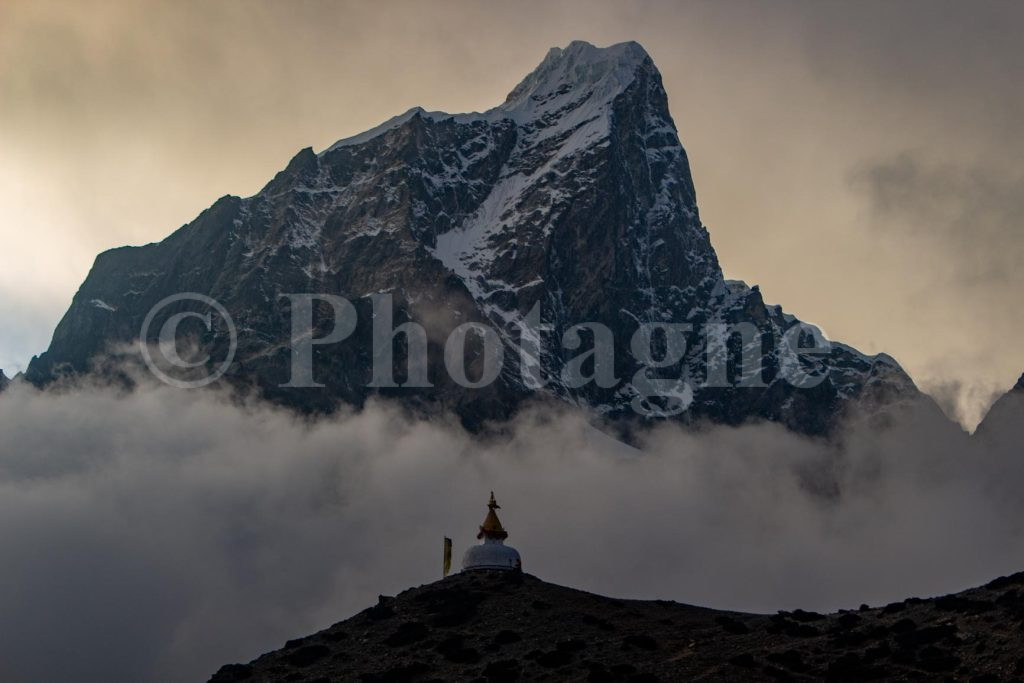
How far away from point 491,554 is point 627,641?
3211 cm

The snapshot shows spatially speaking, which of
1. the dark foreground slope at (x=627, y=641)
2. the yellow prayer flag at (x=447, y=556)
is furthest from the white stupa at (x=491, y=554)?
the yellow prayer flag at (x=447, y=556)

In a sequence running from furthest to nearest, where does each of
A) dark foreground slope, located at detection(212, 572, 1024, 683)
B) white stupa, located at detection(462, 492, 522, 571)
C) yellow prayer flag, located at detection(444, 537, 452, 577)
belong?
yellow prayer flag, located at detection(444, 537, 452, 577)
white stupa, located at detection(462, 492, 522, 571)
dark foreground slope, located at detection(212, 572, 1024, 683)

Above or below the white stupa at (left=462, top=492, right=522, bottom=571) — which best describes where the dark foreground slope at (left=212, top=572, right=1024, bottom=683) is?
below

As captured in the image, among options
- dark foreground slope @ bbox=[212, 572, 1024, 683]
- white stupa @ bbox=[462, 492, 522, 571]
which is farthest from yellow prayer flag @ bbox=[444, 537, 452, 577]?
dark foreground slope @ bbox=[212, 572, 1024, 683]

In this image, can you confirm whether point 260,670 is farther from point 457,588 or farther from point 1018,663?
point 1018,663

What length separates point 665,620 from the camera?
141m

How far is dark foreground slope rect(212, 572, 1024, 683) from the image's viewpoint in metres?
116

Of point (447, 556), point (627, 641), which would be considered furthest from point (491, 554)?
point (627, 641)

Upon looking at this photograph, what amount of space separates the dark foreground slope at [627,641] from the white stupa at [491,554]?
124 inches

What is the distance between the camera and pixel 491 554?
526ft

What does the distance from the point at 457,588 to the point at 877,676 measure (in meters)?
51.9

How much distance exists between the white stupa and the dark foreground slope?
3.15 metres

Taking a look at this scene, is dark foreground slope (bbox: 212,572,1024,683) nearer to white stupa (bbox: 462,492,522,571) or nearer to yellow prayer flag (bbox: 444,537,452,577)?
white stupa (bbox: 462,492,522,571)

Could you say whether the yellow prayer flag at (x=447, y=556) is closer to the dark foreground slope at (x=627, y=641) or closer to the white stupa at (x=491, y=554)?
the white stupa at (x=491, y=554)
